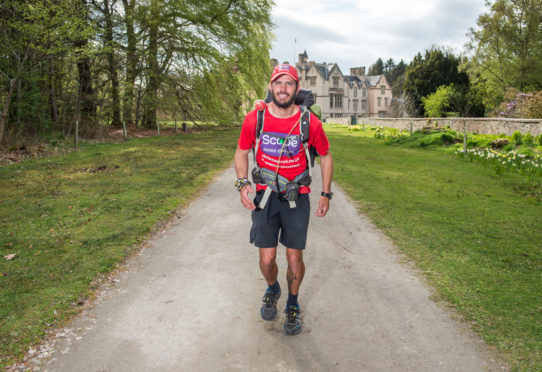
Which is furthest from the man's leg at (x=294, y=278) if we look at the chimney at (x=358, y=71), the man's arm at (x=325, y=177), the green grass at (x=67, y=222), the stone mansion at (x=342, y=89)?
the chimney at (x=358, y=71)

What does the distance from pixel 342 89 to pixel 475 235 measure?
7638cm

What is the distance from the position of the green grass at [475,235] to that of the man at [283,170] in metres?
1.73

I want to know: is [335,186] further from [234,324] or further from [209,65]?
[209,65]

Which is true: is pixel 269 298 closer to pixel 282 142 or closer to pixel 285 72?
pixel 282 142

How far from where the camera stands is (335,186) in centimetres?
995

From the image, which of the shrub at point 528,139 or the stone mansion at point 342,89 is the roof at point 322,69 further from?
the shrub at point 528,139

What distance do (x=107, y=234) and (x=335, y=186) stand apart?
5.74 metres

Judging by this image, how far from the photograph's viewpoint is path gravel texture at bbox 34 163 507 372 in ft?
9.95

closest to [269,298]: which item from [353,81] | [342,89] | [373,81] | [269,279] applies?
[269,279]

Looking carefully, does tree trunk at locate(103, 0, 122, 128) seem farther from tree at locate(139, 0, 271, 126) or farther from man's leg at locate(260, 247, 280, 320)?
man's leg at locate(260, 247, 280, 320)

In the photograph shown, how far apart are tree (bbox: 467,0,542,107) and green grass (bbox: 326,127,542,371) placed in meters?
31.8

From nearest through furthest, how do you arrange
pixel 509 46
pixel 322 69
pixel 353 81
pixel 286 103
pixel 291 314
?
pixel 286 103, pixel 291 314, pixel 509 46, pixel 322 69, pixel 353 81

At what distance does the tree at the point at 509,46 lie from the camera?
1435 inches

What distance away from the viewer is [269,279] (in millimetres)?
3791
